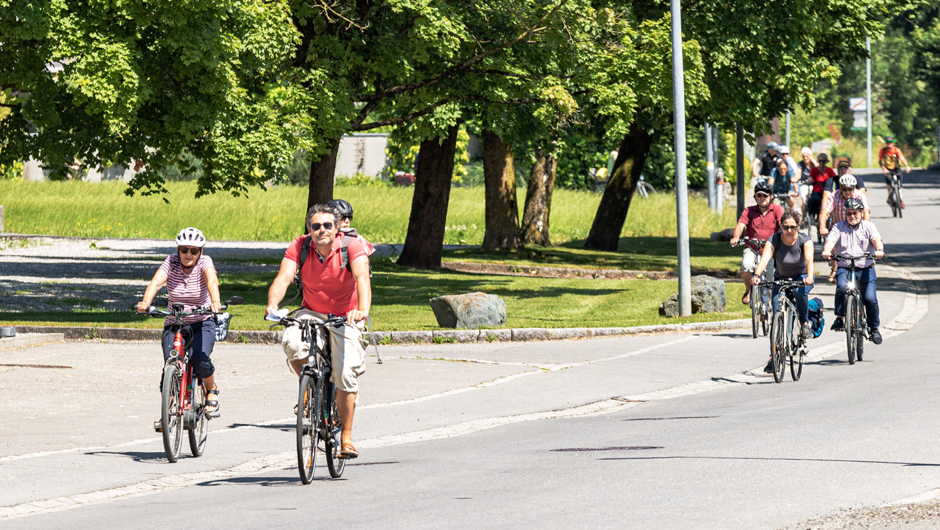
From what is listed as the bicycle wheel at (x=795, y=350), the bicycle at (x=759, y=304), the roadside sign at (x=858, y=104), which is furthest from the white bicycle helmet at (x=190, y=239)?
the roadside sign at (x=858, y=104)

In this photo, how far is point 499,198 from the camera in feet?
99.0

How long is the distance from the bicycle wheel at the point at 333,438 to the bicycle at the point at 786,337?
19.1 ft

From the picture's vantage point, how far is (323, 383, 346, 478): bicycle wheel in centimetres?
832

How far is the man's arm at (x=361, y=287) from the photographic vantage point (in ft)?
26.4

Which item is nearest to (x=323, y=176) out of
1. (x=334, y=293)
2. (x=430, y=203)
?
(x=430, y=203)

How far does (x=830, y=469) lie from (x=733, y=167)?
51.1m

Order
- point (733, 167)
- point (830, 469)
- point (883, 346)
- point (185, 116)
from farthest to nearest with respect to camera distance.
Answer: point (733, 167) → point (185, 116) → point (883, 346) → point (830, 469)

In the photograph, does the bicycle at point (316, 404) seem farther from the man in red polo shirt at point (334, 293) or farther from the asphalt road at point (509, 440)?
the asphalt road at point (509, 440)

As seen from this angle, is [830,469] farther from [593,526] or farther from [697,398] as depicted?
[697,398]

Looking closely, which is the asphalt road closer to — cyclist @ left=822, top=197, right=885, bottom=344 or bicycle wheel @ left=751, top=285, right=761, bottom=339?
bicycle wheel @ left=751, top=285, right=761, bottom=339

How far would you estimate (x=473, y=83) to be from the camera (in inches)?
840

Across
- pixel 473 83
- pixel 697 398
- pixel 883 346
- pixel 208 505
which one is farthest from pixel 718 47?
pixel 208 505

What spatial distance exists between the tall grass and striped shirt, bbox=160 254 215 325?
26940mm

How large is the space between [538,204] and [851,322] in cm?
1871
